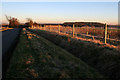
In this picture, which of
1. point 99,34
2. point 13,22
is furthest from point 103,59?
point 13,22

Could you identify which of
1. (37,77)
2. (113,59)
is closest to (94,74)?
(113,59)

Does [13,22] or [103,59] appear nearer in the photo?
[103,59]

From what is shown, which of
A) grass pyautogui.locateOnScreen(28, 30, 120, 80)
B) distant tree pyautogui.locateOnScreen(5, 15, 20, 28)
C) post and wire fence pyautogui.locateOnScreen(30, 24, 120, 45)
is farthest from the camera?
distant tree pyautogui.locateOnScreen(5, 15, 20, 28)

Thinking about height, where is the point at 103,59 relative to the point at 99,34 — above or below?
below

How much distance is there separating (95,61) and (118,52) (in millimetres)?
1261

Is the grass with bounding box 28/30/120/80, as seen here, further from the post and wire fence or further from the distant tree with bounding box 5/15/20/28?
the distant tree with bounding box 5/15/20/28

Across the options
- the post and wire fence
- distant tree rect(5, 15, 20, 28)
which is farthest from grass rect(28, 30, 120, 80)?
distant tree rect(5, 15, 20, 28)

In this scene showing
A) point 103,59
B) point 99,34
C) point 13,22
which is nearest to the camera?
point 103,59

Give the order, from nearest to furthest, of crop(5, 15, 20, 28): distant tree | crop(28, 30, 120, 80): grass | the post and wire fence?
crop(28, 30, 120, 80): grass → the post and wire fence → crop(5, 15, 20, 28): distant tree

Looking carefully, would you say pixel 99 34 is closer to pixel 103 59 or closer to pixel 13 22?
pixel 103 59

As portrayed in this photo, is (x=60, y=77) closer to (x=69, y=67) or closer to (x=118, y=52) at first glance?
(x=69, y=67)

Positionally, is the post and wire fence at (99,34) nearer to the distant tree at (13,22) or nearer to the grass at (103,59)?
the grass at (103,59)

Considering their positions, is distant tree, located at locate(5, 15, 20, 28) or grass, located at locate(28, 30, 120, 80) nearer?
grass, located at locate(28, 30, 120, 80)

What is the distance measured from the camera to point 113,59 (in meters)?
6.10
